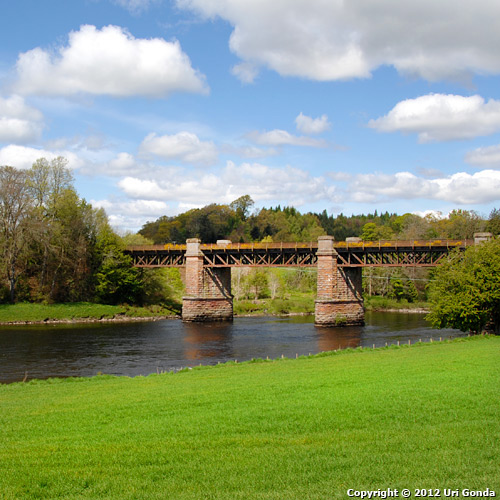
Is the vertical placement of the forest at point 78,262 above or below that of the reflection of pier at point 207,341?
above

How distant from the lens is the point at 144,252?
275ft

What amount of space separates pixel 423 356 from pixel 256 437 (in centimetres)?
1822

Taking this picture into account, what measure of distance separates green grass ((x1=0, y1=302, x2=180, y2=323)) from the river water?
4.69 meters

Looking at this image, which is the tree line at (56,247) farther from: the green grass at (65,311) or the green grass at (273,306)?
the green grass at (273,306)

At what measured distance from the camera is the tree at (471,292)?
4100cm

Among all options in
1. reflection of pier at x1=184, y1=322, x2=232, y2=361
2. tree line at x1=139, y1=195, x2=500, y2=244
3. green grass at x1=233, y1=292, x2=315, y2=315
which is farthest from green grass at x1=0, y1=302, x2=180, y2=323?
tree line at x1=139, y1=195, x2=500, y2=244

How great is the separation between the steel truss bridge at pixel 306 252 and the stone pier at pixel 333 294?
1514mm

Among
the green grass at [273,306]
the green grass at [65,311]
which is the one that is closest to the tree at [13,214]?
the green grass at [65,311]

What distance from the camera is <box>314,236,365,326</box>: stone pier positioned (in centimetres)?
6575

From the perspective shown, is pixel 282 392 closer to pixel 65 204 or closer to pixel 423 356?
pixel 423 356

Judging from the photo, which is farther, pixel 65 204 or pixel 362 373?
pixel 65 204

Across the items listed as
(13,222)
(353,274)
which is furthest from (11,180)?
(353,274)

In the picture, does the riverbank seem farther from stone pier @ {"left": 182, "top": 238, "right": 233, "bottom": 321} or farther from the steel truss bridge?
the steel truss bridge

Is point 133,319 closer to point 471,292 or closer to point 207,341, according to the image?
point 207,341
